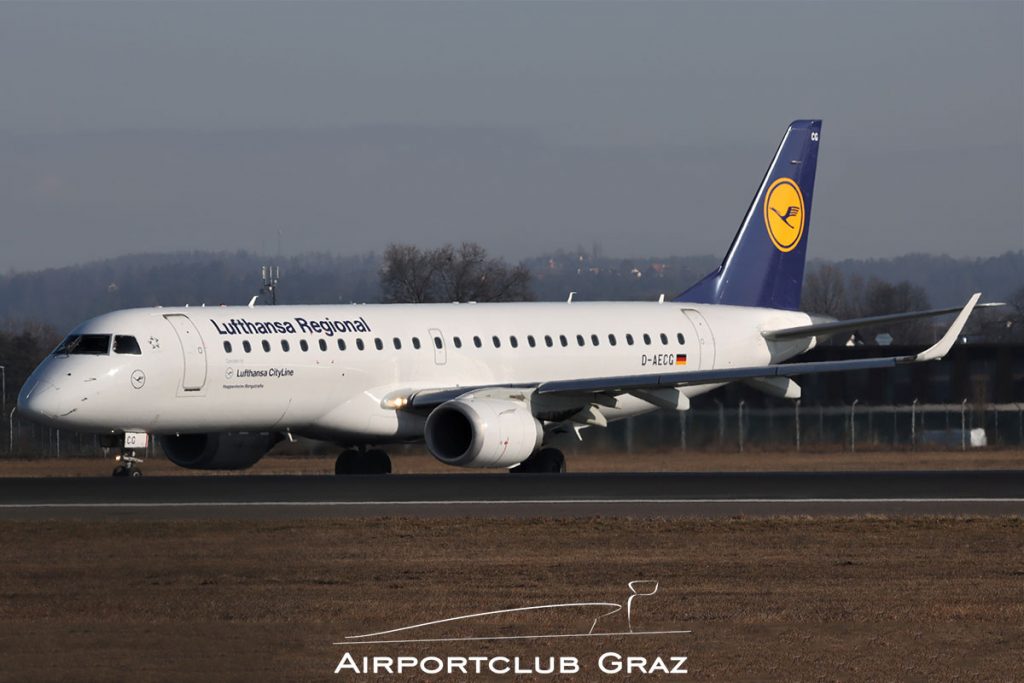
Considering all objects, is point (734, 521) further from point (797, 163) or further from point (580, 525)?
point (797, 163)

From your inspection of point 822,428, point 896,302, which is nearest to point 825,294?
point 896,302

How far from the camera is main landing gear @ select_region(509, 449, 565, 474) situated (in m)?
36.7

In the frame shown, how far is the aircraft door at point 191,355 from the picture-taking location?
34.0 m

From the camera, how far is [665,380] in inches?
1432

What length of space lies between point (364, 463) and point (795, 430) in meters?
17.5

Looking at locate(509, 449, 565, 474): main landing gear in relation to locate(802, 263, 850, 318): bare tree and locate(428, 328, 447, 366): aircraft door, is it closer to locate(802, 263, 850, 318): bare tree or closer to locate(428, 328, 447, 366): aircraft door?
locate(428, 328, 447, 366): aircraft door

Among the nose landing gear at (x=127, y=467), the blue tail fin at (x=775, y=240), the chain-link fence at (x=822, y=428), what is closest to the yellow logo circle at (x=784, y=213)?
the blue tail fin at (x=775, y=240)

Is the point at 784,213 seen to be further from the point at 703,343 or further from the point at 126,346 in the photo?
the point at 126,346

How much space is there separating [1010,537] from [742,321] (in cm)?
2162

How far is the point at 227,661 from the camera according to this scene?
13219mm

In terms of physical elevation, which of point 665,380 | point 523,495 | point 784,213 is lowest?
point 523,495

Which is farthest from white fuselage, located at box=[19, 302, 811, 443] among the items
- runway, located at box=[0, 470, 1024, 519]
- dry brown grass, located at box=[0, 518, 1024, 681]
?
dry brown grass, located at box=[0, 518, 1024, 681]

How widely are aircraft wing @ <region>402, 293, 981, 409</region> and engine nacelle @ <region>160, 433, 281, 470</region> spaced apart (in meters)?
2.99

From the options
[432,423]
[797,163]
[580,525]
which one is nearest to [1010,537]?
[580,525]
